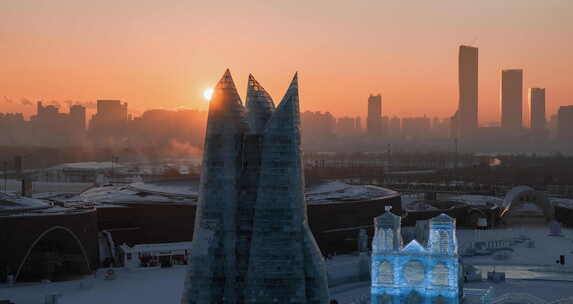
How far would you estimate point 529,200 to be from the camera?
77.1m

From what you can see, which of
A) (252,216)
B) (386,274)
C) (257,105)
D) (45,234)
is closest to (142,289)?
(45,234)

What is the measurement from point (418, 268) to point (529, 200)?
4723 centimetres

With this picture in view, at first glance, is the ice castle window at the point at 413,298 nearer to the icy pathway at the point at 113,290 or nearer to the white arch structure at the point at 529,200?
the icy pathway at the point at 113,290

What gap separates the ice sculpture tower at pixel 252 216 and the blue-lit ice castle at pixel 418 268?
1690cm

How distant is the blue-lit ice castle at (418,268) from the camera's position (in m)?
32.8

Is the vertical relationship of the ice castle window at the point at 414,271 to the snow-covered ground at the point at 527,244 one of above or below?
above

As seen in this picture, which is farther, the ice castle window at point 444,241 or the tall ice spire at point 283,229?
the ice castle window at point 444,241

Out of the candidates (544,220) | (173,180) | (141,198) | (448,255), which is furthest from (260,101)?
(544,220)

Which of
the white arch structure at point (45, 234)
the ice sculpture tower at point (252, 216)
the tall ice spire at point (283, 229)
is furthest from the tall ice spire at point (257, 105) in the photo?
the white arch structure at point (45, 234)

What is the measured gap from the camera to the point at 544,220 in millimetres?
78250

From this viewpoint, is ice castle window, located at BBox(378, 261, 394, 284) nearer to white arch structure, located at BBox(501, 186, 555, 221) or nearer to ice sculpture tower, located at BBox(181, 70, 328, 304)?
ice sculpture tower, located at BBox(181, 70, 328, 304)

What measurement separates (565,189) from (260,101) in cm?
10764

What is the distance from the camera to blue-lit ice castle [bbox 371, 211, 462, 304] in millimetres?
32812

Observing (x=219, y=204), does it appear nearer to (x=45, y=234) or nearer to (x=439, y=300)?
(x=439, y=300)
